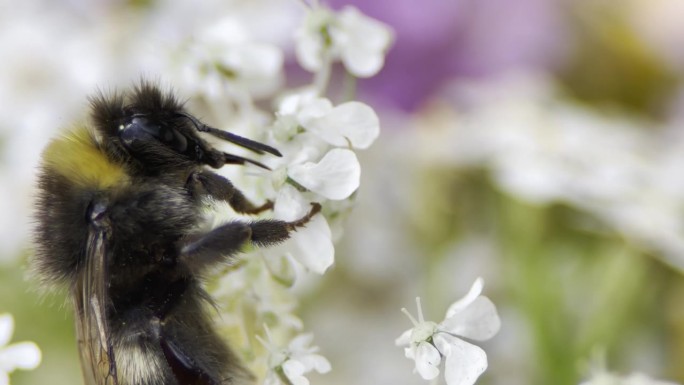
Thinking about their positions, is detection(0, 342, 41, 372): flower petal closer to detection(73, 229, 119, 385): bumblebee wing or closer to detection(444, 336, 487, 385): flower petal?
detection(73, 229, 119, 385): bumblebee wing

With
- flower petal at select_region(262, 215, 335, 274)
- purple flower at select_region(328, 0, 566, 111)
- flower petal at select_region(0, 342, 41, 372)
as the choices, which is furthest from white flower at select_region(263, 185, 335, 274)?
purple flower at select_region(328, 0, 566, 111)

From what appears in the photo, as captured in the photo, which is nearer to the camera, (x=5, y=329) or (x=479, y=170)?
(x=5, y=329)

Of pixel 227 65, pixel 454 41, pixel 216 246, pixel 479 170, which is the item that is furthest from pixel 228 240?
pixel 454 41

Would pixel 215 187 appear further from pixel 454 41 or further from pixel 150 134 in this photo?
pixel 454 41

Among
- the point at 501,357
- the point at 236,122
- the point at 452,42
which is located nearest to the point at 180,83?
the point at 236,122

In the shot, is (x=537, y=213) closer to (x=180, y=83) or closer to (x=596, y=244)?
(x=596, y=244)

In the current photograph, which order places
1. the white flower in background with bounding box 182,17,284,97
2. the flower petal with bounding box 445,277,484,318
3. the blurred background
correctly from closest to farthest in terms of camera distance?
1. the flower petal with bounding box 445,277,484,318
2. the white flower in background with bounding box 182,17,284,97
3. the blurred background
